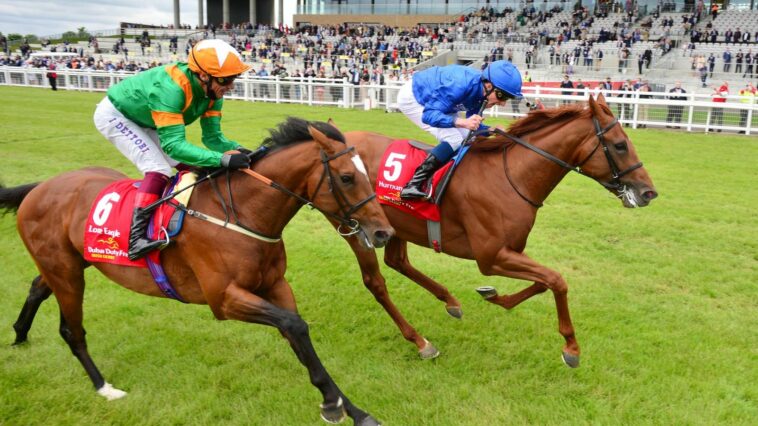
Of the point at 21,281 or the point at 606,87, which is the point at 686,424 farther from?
the point at 606,87

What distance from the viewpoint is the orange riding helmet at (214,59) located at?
3441 mm

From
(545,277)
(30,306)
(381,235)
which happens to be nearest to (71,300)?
(30,306)

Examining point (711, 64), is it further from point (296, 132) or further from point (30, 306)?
point (30, 306)

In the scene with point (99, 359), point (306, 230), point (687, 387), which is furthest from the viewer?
point (306, 230)

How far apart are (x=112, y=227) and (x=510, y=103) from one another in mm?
17297

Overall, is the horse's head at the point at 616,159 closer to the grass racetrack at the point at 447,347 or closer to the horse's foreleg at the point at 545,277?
the horse's foreleg at the point at 545,277

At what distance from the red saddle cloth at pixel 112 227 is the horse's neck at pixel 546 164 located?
2.53 m

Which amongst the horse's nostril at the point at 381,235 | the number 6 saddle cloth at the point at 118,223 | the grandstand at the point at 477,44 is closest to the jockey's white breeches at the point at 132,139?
the number 6 saddle cloth at the point at 118,223

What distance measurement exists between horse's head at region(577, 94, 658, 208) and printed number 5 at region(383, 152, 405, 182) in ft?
4.90

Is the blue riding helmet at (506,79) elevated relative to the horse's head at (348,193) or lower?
elevated

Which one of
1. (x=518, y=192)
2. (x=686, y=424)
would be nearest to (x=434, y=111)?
(x=518, y=192)

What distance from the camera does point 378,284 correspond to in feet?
15.8

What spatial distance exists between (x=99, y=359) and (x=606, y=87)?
2158 cm

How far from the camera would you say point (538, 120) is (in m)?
4.57
